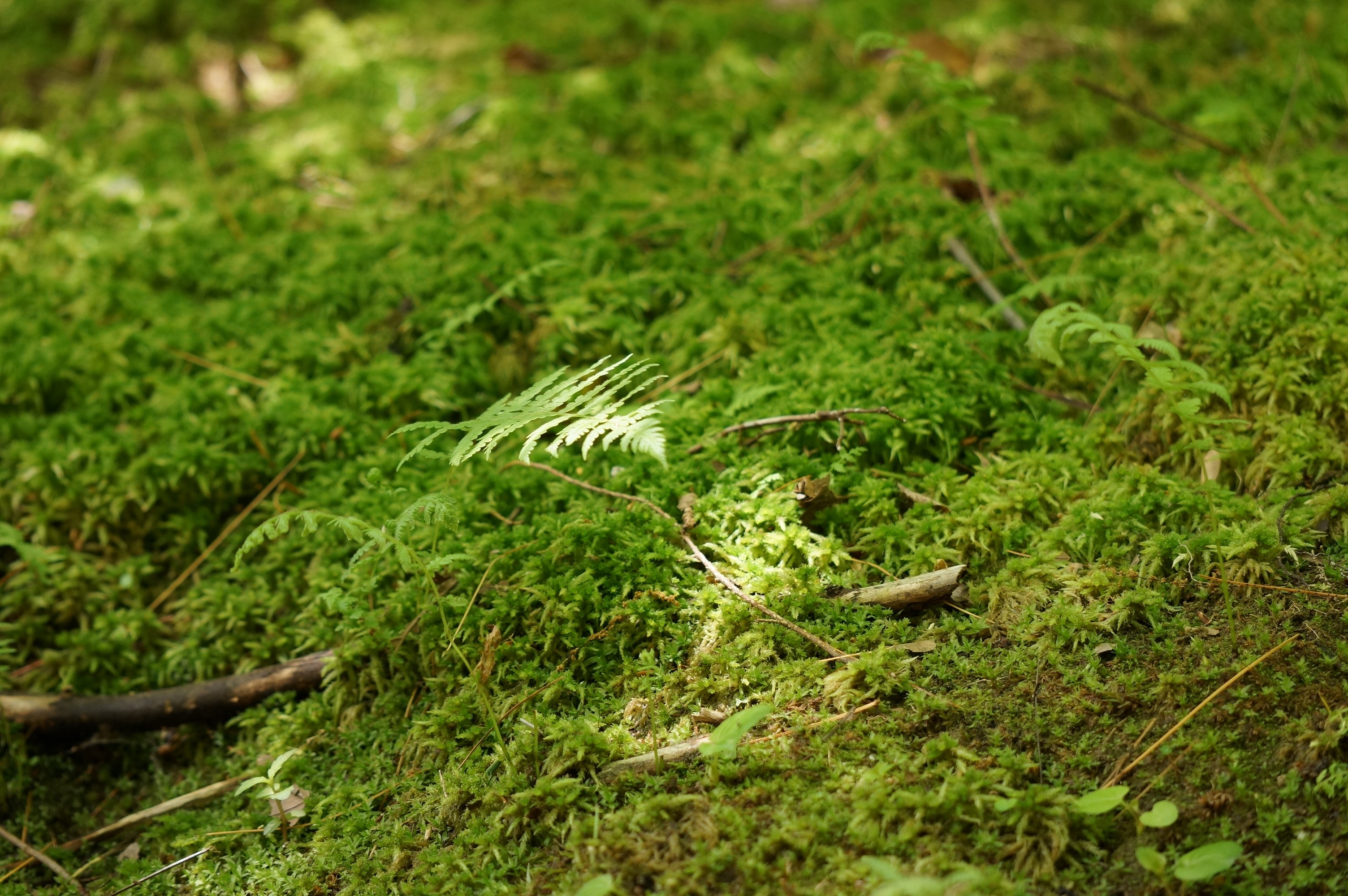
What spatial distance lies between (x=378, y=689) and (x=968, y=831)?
72.6 inches

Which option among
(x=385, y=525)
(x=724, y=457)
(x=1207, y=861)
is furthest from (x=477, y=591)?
(x=1207, y=861)

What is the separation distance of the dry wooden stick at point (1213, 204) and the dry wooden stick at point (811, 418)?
71.1 inches

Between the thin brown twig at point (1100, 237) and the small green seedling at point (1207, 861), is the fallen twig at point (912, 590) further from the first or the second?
the thin brown twig at point (1100, 237)

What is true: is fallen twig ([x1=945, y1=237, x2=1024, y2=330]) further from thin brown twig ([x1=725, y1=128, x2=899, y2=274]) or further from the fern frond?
the fern frond

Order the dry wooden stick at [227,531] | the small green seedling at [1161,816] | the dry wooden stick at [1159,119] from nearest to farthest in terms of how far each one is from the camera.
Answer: the small green seedling at [1161,816]
the dry wooden stick at [227,531]
the dry wooden stick at [1159,119]

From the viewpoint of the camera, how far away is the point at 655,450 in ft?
7.11

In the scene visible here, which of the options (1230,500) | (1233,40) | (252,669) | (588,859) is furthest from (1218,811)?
(1233,40)

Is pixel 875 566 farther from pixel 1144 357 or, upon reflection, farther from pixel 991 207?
pixel 991 207

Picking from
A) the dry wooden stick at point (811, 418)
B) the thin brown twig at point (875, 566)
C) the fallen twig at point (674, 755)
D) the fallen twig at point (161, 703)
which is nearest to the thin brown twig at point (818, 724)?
the fallen twig at point (674, 755)

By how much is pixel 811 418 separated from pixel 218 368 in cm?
263

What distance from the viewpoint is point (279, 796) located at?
2.54m

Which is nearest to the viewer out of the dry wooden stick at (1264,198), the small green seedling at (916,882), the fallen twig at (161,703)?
the small green seedling at (916,882)

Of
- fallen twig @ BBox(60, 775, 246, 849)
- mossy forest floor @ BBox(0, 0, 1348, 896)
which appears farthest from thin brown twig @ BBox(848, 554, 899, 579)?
fallen twig @ BBox(60, 775, 246, 849)

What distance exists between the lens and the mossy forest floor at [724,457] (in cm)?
222
